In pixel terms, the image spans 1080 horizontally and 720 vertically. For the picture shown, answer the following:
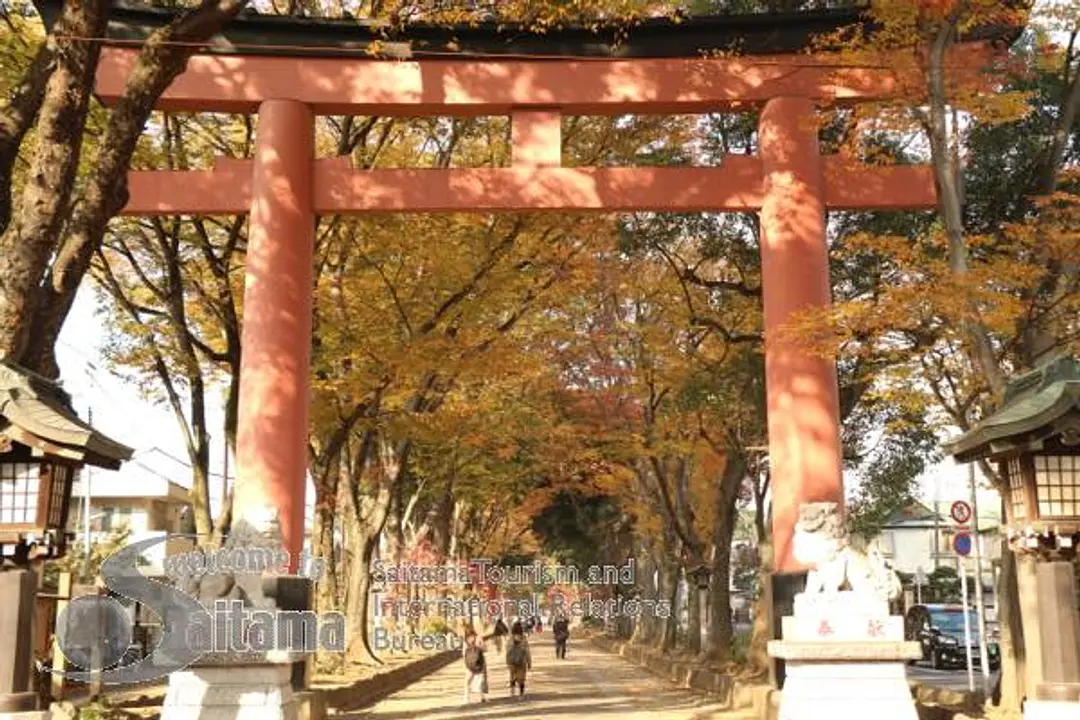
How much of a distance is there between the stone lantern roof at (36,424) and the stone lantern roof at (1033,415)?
6.85 meters

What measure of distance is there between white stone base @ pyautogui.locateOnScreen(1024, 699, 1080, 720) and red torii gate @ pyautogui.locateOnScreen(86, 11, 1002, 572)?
463 cm

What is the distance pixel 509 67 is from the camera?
44.6 ft

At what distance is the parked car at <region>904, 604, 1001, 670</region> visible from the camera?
95.1 ft

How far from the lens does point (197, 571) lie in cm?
995

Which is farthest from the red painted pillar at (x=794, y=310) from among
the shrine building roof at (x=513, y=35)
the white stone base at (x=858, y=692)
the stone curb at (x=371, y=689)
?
the stone curb at (x=371, y=689)

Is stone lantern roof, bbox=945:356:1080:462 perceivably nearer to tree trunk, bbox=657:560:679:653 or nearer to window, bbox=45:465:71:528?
window, bbox=45:465:71:528

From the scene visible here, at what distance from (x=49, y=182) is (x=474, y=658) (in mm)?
12909

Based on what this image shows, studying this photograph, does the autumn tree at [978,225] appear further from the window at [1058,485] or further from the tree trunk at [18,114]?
the tree trunk at [18,114]

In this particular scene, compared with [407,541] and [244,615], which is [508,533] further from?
[244,615]

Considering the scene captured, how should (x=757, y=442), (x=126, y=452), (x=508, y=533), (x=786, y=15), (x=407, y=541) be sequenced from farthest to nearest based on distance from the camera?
(x=508, y=533)
(x=407, y=541)
(x=757, y=442)
(x=786, y=15)
(x=126, y=452)

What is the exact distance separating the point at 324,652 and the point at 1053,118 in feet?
55.1

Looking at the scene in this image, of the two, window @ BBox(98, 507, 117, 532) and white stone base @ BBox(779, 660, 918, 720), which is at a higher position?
window @ BBox(98, 507, 117, 532)

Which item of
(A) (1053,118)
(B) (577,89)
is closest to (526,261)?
(B) (577,89)

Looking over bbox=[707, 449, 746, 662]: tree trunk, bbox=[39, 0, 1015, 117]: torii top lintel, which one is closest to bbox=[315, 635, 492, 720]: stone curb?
bbox=[707, 449, 746, 662]: tree trunk
